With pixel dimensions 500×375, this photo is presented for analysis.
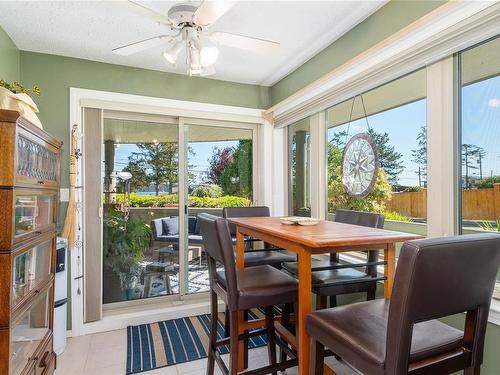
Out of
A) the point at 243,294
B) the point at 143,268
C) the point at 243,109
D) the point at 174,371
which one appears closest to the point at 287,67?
the point at 243,109

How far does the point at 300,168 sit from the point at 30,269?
2513 mm

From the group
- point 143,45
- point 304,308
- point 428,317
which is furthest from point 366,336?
point 143,45

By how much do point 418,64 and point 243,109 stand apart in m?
1.99

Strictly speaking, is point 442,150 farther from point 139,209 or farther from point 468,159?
point 139,209

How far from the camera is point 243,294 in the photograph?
1530 millimetres

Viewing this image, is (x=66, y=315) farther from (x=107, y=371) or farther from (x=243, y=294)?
(x=243, y=294)

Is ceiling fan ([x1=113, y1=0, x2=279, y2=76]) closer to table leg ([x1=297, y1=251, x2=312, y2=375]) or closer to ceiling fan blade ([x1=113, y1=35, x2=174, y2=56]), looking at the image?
ceiling fan blade ([x1=113, y1=35, x2=174, y2=56])

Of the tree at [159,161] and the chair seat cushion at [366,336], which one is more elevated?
the tree at [159,161]

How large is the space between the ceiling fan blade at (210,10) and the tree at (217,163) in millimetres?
1975

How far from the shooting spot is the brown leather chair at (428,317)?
89cm

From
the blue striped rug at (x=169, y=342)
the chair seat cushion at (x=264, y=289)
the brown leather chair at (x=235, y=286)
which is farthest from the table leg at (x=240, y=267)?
the blue striped rug at (x=169, y=342)

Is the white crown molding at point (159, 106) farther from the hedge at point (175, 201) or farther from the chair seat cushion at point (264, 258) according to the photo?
the chair seat cushion at point (264, 258)

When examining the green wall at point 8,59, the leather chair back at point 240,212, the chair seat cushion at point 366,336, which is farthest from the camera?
the leather chair back at point 240,212

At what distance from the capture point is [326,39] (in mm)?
2518
